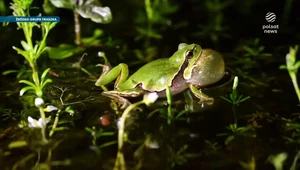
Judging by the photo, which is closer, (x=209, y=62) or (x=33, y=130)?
(x=33, y=130)

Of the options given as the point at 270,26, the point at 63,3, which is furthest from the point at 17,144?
the point at 270,26

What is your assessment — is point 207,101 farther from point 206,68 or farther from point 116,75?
point 116,75

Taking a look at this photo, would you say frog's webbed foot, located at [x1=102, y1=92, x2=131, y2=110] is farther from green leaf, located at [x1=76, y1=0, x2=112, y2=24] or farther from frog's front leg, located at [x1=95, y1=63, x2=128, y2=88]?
green leaf, located at [x1=76, y1=0, x2=112, y2=24]

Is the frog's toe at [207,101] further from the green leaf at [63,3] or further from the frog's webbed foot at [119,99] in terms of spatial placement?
the green leaf at [63,3]

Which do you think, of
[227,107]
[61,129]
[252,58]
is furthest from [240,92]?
[61,129]

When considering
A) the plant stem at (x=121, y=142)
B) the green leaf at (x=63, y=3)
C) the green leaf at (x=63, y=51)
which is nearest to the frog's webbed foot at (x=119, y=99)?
the plant stem at (x=121, y=142)

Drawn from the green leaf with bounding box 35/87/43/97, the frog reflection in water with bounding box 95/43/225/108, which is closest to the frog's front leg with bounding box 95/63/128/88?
the frog reflection in water with bounding box 95/43/225/108

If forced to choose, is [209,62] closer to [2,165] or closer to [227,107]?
[227,107]
